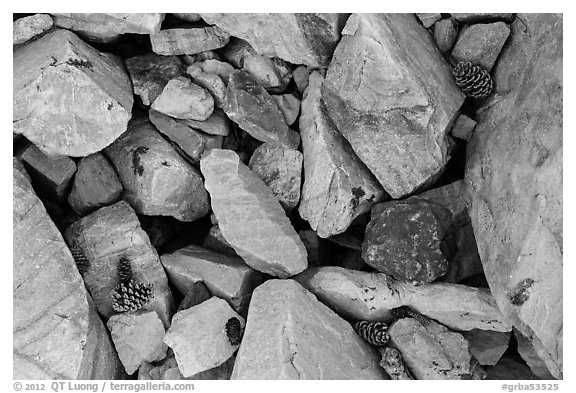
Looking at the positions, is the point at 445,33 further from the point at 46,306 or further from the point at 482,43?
the point at 46,306

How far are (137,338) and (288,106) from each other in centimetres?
192

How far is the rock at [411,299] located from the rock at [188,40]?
181 cm

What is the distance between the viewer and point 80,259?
4262 millimetres

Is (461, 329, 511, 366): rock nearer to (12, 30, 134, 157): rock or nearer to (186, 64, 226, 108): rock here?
(186, 64, 226, 108): rock

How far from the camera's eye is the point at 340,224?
425 cm

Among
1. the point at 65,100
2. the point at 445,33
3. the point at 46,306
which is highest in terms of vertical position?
the point at 445,33

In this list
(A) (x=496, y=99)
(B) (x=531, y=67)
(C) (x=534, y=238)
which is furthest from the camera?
(A) (x=496, y=99)

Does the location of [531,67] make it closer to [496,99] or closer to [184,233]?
[496,99]

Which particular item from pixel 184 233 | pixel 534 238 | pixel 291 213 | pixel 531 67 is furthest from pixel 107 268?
pixel 531 67

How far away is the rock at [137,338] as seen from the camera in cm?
421

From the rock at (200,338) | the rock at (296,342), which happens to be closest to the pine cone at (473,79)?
the rock at (296,342)

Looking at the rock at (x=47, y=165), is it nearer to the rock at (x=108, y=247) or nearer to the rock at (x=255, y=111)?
the rock at (x=108, y=247)

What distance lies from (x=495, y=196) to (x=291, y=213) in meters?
1.44

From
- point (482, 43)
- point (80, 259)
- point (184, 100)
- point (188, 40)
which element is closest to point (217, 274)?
point (80, 259)
